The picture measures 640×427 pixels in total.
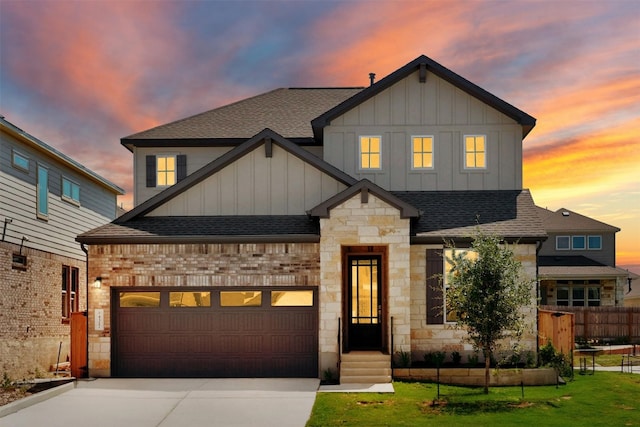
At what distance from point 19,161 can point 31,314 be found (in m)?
4.45

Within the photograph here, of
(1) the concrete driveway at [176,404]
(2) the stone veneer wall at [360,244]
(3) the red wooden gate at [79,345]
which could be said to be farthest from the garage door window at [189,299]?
(2) the stone veneer wall at [360,244]

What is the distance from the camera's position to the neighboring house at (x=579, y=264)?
34125 millimetres

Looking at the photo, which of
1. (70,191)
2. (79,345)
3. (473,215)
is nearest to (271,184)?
(473,215)

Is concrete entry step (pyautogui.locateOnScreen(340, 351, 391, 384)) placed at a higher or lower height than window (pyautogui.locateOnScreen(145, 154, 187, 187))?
lower

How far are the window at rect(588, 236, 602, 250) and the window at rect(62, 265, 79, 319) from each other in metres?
26.9

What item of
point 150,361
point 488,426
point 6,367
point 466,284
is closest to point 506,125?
point 466,284

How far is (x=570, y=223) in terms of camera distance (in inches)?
1494

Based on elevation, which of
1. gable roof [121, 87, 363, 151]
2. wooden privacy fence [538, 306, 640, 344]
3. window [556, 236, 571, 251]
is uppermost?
gable roof [121, 87, 363, 151]

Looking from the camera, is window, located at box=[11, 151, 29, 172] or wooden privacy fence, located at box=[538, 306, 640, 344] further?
wooden privacy fence, located at box=[538, 306, 640, 344]

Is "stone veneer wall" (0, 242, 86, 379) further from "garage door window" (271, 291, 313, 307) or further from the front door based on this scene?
the front door

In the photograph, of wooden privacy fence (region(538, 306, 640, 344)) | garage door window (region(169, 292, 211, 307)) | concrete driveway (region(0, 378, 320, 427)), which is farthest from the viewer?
wooden privacy fence (region(538, 306, 640, 344))

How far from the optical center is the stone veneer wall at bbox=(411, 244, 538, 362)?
17.8m

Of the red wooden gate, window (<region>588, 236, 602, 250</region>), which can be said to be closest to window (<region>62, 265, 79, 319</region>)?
the red wooden gate

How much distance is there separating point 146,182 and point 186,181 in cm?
440
